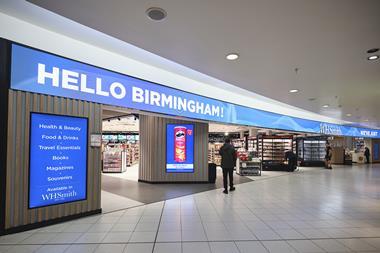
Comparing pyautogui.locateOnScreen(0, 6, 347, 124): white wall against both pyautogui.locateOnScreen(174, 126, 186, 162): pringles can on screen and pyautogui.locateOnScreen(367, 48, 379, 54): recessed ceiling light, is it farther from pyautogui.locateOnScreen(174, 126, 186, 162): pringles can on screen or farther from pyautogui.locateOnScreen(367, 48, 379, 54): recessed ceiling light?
pyautogui.locateOnScreen(367, 48, 379, 54): recessed ceiling light

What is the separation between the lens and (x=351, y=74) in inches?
207

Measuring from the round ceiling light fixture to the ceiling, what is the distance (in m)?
0.07

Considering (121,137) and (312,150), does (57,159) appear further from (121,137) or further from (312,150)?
(121,137)

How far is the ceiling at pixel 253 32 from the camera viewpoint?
110 inches

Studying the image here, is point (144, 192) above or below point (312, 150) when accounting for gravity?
below

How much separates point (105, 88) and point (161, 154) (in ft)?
14.2

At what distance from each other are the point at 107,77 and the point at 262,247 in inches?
161

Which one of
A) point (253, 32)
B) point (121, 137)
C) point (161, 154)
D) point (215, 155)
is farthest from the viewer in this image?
point (121, 137)

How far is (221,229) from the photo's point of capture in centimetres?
401

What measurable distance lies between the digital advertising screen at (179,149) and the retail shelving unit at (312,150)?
10492 mm

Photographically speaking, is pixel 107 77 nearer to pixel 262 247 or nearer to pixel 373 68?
pixel 262 247

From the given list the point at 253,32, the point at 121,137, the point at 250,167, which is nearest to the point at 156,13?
the point at 253,32

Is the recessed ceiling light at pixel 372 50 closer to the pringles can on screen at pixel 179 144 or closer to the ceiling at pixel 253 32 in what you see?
the ceiling at pixel 253 32

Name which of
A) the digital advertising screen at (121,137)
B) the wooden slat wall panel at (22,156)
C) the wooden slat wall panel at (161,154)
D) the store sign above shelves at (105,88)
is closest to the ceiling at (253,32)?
the store sign above shelves at (105,88)
